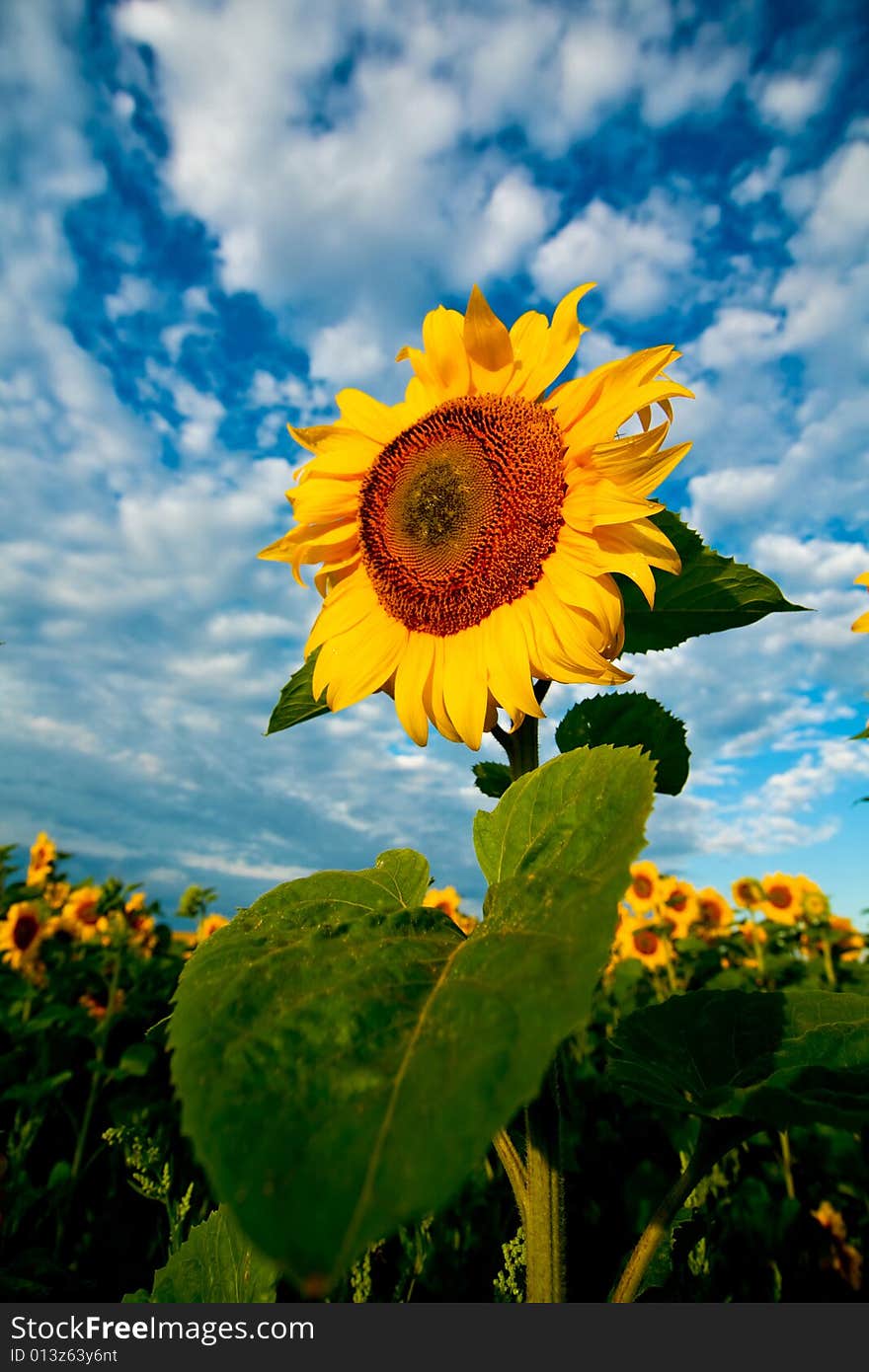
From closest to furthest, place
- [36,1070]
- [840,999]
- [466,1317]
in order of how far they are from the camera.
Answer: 1. [466,1317]
2. [840,999]
3. [36,1070]

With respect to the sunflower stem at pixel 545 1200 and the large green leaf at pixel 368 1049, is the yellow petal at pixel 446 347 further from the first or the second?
the sunflower stem at pixel 545 1200

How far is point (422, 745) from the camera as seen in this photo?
1705mm

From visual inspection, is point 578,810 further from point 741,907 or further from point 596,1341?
point 741,907

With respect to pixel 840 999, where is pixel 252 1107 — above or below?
below

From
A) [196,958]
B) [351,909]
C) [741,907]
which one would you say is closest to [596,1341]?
[351,909]

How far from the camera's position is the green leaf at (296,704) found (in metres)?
1.82

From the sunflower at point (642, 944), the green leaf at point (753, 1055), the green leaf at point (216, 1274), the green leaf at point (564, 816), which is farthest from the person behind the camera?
the sunflower at point (642, 944)

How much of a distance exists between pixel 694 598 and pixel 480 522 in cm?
48

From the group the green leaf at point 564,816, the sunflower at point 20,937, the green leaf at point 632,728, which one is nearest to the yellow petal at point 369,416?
the green leaf at point 632,728

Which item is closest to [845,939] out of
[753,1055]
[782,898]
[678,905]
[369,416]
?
[782,898]

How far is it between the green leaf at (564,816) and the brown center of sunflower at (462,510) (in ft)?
2.03

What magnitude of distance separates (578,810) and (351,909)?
331mm

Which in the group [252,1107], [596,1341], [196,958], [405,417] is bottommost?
[596,1341]

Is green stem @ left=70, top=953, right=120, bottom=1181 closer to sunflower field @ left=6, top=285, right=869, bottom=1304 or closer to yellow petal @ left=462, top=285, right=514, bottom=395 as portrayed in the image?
sunflower field @ left=6, top=285, right=869, bottom=1304
